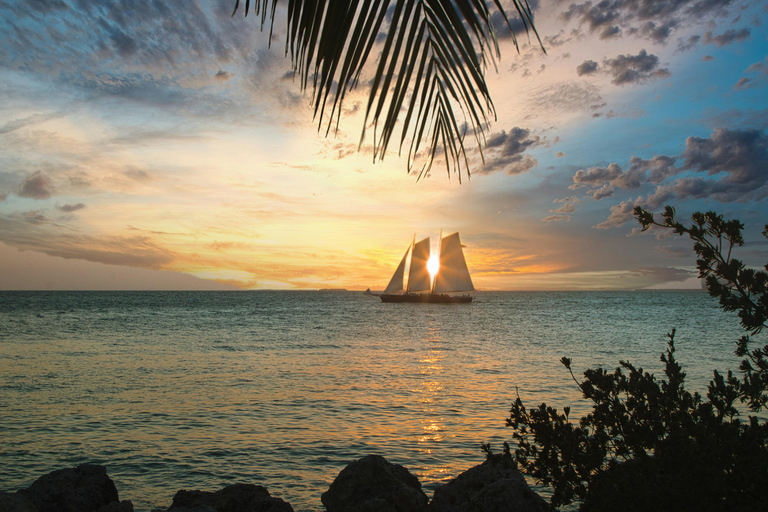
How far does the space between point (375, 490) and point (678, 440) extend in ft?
11.5

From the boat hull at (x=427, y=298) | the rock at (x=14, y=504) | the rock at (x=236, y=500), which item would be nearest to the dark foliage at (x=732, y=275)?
the rock at (x=236, y=500)

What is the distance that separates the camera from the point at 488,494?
15.8 ft

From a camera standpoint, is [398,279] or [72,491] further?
[398,279]

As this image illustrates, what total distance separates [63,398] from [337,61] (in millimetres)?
13820

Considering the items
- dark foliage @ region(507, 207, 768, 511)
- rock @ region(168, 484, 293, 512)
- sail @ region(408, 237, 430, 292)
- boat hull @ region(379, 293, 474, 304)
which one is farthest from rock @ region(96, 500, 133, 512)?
boat hull @ region(379, 293, 474, 304)

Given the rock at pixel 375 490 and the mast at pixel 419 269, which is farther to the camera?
the mast at pixel 419 269

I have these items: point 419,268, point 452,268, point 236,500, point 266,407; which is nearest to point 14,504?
point 236,500

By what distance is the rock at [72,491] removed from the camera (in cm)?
539

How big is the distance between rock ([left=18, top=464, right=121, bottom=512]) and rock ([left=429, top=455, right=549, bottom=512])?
153 inches

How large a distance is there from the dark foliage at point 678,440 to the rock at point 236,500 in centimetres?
302

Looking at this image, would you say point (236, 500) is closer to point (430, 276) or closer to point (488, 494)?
point (488, 494)

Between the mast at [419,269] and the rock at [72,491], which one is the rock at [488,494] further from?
the mast at [419,269]

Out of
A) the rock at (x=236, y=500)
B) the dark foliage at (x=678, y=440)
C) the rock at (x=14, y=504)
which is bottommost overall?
the rock at (x=236, y=500)

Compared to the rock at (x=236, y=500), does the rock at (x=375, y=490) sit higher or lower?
higher
